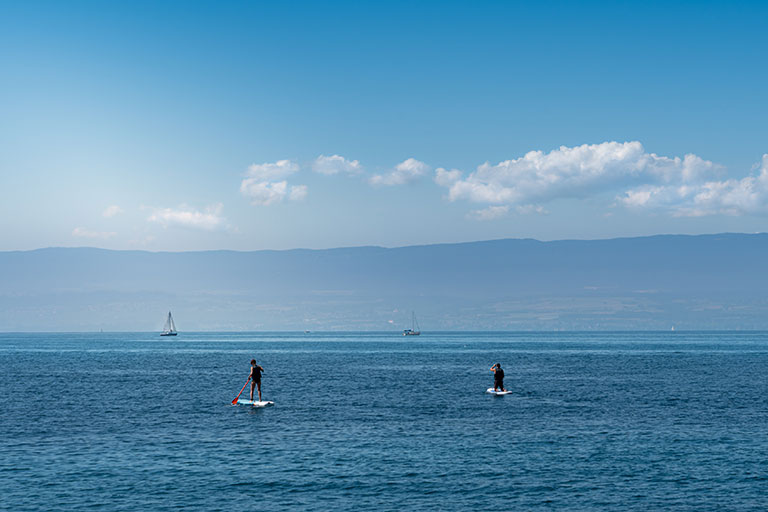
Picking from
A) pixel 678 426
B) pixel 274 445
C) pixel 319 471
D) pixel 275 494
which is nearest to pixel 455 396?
pixel 678 426

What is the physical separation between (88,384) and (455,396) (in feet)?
134

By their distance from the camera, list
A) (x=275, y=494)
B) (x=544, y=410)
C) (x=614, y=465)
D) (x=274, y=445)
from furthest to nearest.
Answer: (x=544, y=410)
(x=274, y=445)
(x=614, y=465)
(x=275, y=494)

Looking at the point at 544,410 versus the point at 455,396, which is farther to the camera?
the point at 455,396

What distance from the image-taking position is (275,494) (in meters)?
29.6

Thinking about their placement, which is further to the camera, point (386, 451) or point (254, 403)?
point (254, 403)

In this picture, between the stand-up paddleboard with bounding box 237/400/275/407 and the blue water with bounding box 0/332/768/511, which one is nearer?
the blue water with bounding box 0/332/768/511

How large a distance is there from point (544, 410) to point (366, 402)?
1392cm

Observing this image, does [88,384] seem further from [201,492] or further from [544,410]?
[201,492]

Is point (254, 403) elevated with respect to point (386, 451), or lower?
elevated

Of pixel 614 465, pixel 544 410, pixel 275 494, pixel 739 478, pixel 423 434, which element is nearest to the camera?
pixel 275 494

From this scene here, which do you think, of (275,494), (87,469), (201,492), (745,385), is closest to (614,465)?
(275,494)

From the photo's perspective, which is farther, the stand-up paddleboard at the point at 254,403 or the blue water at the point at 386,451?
the stand-up paddleboard at the point at 254,403

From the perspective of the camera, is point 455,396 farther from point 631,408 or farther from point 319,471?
point 319,471

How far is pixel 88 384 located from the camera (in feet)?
272
